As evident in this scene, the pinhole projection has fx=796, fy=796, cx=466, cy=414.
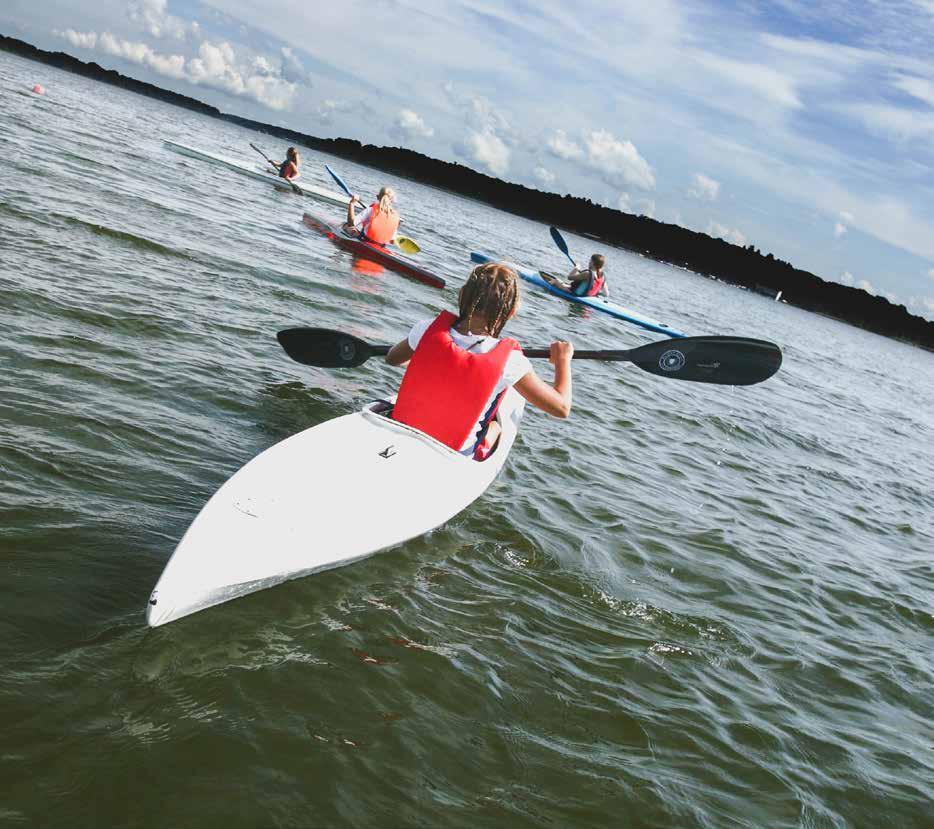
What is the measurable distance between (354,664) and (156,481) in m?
1.86

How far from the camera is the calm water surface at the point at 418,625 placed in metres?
2.81

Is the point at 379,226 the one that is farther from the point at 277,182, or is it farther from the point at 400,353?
the point at 400,353

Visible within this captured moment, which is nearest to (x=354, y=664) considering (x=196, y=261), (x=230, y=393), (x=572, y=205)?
(x=230, y=393)

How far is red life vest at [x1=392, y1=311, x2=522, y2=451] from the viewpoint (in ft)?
14.5

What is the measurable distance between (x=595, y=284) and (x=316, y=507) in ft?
44.5

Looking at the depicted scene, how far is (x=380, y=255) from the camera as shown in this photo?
14164mm

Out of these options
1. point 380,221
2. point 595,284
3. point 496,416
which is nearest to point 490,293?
point 496,416

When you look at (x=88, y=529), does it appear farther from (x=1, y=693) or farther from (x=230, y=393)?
(x=230, y=393)

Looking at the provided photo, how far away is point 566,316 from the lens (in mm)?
16219

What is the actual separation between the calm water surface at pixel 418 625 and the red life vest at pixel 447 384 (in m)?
0.75

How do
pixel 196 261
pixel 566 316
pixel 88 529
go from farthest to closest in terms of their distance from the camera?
pixel 566 316, pixel 196 261, pixel 88 529

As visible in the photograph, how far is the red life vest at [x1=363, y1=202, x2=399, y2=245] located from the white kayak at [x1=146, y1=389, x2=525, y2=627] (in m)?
9.81

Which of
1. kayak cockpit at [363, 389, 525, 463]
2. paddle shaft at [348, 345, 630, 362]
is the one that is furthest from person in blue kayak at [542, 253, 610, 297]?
kayak cockpit at [363, 389, 525, 463]

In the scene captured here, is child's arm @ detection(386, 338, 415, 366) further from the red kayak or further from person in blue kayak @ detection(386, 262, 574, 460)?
the red kayak
